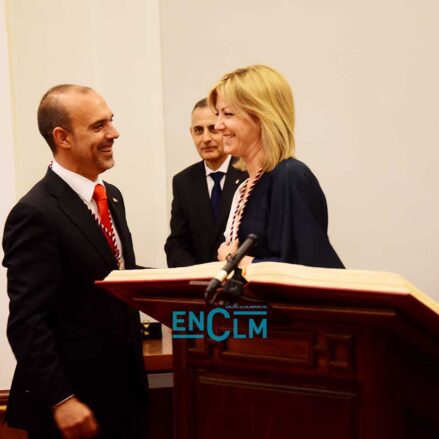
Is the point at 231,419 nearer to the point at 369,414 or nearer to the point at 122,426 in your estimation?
the point at 369,414

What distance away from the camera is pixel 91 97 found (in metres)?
2.58

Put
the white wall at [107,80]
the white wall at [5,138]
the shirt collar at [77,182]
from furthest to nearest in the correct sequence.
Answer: the white wall at [107,80] < the white wall at [5,138] < the shirt collar at [77,182]

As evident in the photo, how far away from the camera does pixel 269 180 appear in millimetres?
2102

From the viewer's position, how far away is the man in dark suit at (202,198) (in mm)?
3414

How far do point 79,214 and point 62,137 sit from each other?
33 cm

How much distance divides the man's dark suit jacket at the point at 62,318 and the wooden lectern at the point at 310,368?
668 mm

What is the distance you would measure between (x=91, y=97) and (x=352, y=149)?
75.4 inches

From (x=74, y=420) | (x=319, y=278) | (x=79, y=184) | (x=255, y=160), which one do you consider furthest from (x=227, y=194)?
(x=319, y=278)

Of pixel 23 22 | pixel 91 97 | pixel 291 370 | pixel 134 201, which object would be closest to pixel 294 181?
pixel 291 370

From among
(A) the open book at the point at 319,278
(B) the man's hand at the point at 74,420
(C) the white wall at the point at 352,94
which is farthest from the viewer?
(C) the white wall at the point at 352,94

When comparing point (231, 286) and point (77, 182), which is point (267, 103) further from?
point (231, 286)

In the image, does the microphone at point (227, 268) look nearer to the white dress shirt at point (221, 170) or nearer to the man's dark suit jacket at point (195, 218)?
the man's dark suit jacket at point (195, 218)

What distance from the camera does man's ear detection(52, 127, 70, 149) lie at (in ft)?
8.23

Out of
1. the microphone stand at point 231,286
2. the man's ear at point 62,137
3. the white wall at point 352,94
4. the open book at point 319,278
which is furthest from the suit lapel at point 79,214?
the white wall at point 352,94
